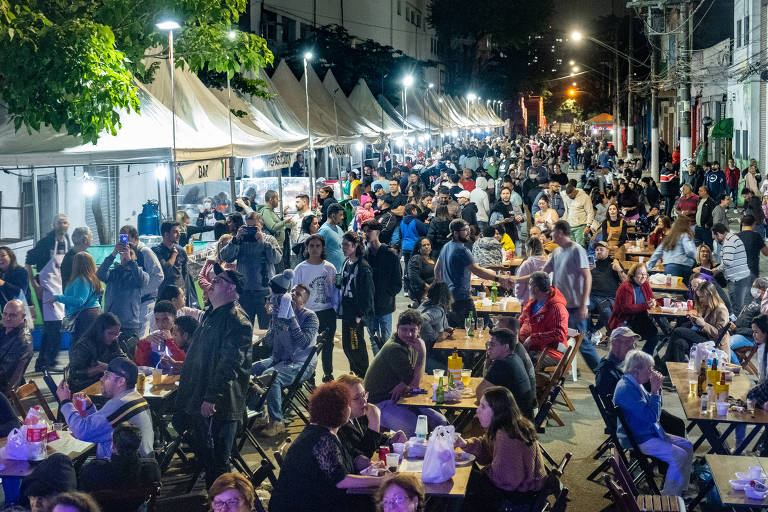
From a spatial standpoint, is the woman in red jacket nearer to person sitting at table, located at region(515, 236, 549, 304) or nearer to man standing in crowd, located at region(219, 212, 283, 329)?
person sitting at table, located at region(515, 236, 549, 304)

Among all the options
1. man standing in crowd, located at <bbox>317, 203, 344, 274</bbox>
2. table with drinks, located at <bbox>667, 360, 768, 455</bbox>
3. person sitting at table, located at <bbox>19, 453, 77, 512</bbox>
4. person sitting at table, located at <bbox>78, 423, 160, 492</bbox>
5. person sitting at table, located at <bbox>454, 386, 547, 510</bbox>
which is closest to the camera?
person sitting at table, located at <bbox>19, 453, 77, 512</bbox>

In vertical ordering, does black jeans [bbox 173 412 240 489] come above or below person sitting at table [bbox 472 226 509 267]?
below

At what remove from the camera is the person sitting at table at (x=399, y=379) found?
8.42 meters

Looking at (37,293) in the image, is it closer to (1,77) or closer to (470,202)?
(1,77)

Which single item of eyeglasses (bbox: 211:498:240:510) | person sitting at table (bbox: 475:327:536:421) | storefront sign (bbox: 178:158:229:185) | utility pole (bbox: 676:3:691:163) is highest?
utility pole (bbox: 676:3:691:163)

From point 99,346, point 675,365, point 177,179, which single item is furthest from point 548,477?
point 177,179

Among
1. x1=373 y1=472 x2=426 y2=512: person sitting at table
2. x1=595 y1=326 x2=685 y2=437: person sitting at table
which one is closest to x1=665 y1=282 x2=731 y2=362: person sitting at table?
x1=595 y1=326 x2=685 y2=437: person sitting at table

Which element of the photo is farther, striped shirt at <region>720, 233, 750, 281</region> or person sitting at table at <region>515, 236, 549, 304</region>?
striped shirt at <region>720, 233, 750, 281</region>

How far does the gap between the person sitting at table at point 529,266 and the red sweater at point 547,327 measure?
203 cm

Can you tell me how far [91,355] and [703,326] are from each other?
6278 mm

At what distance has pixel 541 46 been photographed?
91938 millimetres

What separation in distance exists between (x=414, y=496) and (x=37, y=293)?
811 cm

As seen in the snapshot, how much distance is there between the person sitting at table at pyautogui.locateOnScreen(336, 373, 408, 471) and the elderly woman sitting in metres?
1.85

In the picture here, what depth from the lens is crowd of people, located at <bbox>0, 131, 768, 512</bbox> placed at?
6.71 meters
